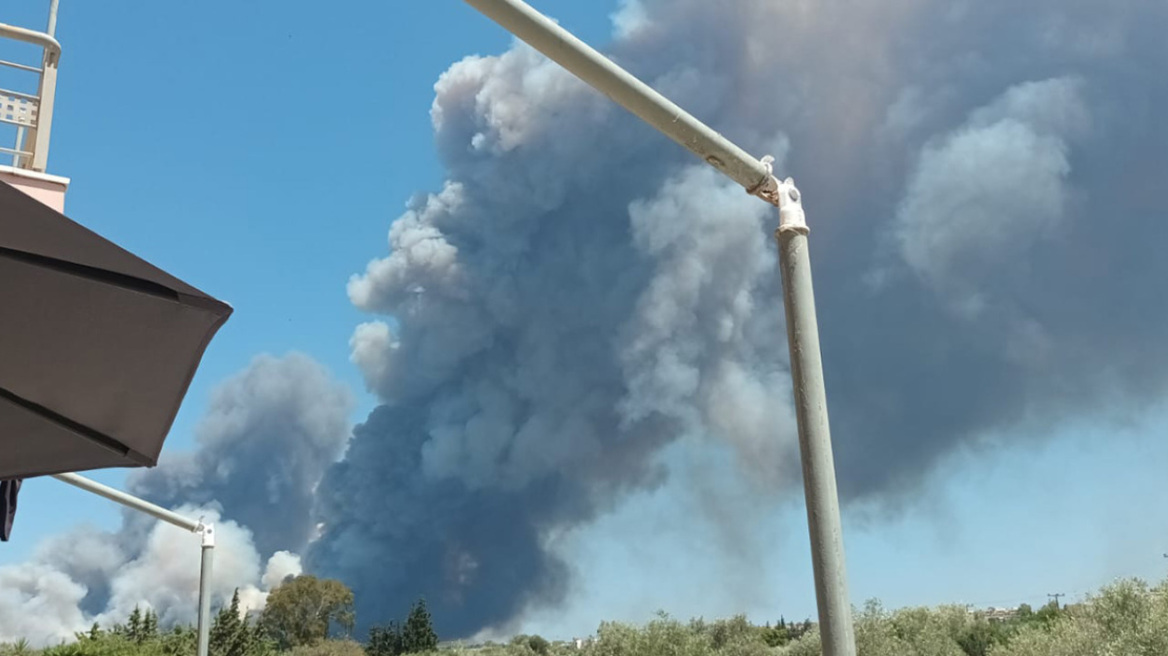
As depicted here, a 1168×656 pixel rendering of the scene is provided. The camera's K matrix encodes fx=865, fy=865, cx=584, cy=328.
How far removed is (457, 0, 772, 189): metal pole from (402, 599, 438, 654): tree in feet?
223

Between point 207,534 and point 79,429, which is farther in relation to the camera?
point 207,534

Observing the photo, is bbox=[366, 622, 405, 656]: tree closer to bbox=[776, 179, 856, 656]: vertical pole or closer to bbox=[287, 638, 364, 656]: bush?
bbox=[287, 638, 364, 656]: bush

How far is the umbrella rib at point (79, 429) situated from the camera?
370cm

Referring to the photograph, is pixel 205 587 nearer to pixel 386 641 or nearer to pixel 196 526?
pixel 196 526

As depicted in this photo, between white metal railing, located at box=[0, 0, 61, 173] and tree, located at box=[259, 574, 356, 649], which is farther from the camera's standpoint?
tree, located at box=[259, 574, 356, 649]

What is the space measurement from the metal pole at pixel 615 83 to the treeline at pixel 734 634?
14124mm

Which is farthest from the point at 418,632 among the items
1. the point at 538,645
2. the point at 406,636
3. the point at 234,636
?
the point at 234,636

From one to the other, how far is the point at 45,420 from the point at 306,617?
62.6 meters

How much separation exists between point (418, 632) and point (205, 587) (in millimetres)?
60569

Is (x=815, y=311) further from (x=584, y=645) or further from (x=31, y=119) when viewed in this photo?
(x=584, y=645)

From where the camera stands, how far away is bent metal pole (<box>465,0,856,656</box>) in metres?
2.69

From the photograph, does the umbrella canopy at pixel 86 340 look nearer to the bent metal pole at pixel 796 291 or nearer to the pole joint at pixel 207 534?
the bent metal pole at pixel 796 291

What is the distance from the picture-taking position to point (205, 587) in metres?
10.8

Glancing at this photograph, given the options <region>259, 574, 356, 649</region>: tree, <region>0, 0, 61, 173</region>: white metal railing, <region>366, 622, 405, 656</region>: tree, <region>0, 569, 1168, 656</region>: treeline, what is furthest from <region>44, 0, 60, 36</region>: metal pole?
<region>366, 622, 405, 656</region>: tree
